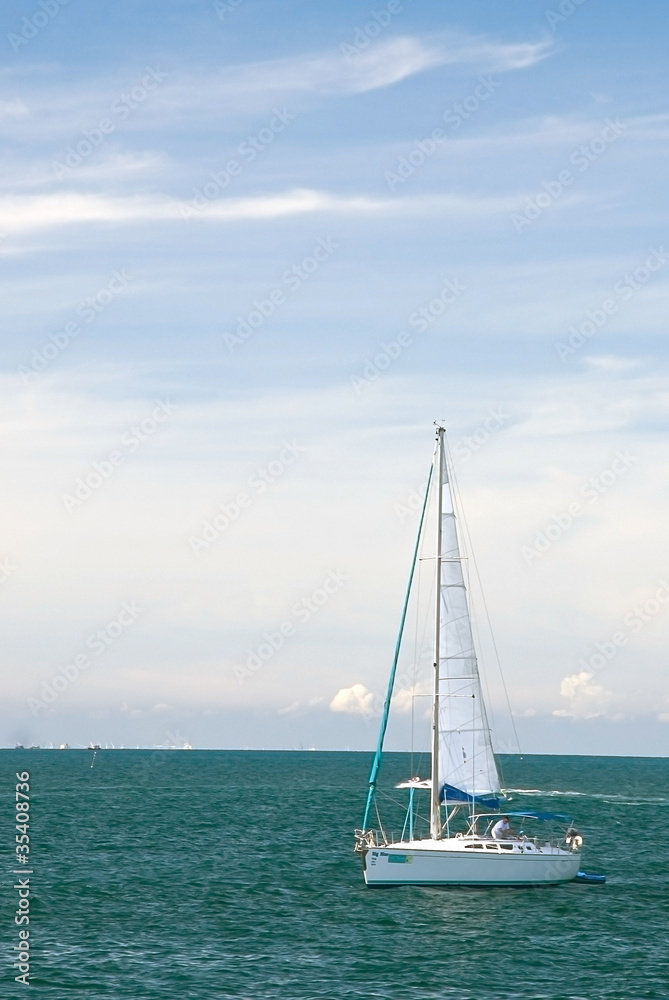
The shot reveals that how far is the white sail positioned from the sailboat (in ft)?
0.15

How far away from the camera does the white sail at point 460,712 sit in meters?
59.1

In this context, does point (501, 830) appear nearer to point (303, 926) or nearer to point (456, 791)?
point (456, 791)

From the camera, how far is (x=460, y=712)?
5941 cm

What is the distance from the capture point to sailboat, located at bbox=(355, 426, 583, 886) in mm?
57156

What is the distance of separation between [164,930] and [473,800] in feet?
51.1

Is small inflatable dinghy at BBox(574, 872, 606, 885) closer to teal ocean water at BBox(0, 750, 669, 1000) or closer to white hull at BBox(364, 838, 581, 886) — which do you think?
teal ocean water at BBox(0, 750, 669, 1000)

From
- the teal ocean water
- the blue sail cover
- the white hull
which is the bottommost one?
the teal ocean water

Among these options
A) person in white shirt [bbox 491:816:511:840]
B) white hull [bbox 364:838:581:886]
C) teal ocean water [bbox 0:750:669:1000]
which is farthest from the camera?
person in white shirt [bbox 491:816:511:840]

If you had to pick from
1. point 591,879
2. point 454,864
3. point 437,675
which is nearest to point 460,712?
point 437,675

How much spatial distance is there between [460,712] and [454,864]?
6.90 m

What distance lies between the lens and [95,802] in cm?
13000

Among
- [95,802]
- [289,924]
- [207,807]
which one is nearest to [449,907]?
[289,924]

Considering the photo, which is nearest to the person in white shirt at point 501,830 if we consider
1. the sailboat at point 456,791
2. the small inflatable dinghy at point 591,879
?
the sailboat at point 456,791

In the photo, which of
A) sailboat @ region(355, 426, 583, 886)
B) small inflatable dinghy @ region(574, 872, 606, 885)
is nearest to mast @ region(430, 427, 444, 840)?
sailboat @ region(355, 426, 583, 886)
